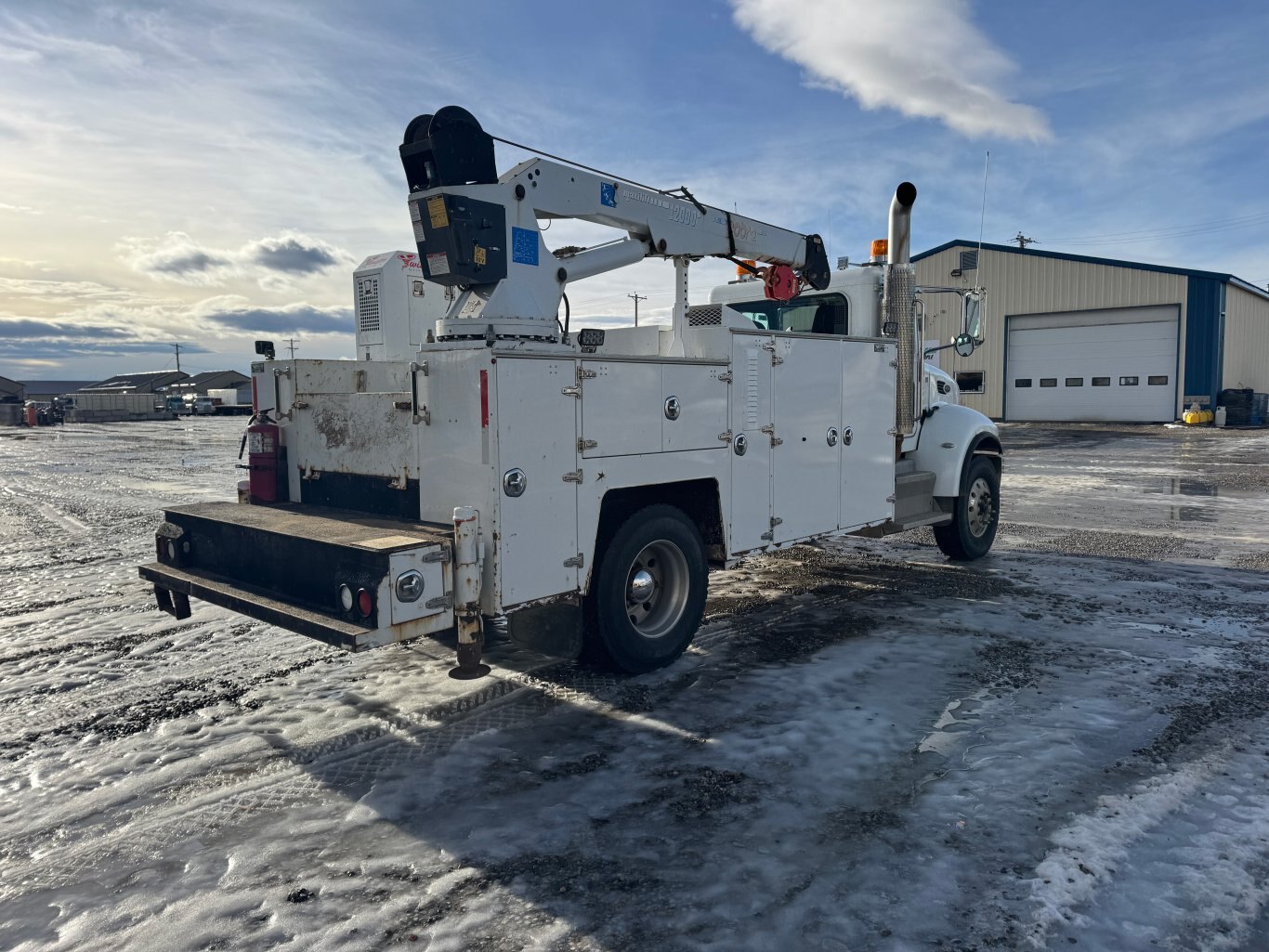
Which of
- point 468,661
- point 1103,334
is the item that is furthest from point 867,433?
point 1103,334

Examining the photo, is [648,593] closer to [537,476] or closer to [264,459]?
[537,476]

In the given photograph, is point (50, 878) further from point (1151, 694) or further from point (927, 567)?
point (927, 567)

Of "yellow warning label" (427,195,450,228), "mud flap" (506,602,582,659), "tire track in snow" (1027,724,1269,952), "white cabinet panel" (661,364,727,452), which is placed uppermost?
"yellow warning label" (427,195,450,228)

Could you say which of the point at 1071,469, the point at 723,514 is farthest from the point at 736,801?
the point at 1071,469

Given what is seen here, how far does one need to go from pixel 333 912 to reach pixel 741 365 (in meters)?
3.75

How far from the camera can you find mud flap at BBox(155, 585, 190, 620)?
4.94 meters

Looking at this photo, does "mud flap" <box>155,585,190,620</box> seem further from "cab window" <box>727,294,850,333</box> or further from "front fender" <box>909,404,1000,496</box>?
"front fender" <box>909,404,1000,496</box>

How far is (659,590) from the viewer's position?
5234 millimetres

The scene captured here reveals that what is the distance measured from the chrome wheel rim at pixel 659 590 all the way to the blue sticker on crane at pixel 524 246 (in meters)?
1.81

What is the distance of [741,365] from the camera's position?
17.8 feet

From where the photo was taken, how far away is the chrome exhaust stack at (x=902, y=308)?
281 inches

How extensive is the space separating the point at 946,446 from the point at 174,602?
6227 millimetres

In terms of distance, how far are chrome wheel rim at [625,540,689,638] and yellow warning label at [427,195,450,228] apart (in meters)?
2.14

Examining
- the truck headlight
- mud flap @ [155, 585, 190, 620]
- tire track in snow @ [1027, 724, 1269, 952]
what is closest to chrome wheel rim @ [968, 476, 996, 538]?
tire track in snow @ [1027, 724, 1269, 952]
